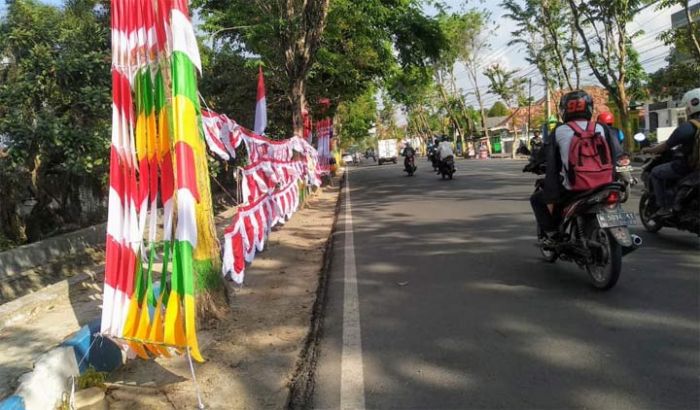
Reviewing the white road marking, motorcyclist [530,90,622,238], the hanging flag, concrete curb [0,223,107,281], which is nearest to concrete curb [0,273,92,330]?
concrete curb [0,223,107,281]

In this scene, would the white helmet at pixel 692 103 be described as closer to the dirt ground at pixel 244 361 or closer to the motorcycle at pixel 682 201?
the motorcycle at pixel 682 201

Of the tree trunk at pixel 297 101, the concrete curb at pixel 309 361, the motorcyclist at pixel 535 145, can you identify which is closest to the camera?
the concrete curb at pixel 309 361

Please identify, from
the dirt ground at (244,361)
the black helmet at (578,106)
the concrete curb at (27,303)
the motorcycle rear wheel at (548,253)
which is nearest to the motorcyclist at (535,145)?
the black helmet at (578,106)

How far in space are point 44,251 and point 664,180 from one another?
8.90 meters

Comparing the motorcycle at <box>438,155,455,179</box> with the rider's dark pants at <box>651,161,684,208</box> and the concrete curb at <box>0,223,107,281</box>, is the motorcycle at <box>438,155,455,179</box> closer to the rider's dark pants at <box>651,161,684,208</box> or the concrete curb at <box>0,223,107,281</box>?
the concrete curb at <box>0,223,107,281</box>

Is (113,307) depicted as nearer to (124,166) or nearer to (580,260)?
(124,166)

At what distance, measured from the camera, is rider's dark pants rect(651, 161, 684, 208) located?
6.91 meters

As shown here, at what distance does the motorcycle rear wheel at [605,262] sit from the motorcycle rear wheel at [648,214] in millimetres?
2505

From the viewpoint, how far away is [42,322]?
582 centimetres

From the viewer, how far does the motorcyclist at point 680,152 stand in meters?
6.58

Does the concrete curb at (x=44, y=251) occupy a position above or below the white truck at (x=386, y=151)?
below

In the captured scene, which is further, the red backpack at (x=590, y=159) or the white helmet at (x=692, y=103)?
the white helmet at (x=692, y=103)

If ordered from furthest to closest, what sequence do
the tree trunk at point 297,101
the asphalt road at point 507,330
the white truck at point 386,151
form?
the white truck at point 386,151 < the tree trunk at point 297,101 < the asphalt road at point 507,330

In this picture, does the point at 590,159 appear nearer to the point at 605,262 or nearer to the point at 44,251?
the point at 605,262
